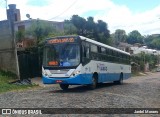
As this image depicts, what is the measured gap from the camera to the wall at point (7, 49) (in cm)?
3180

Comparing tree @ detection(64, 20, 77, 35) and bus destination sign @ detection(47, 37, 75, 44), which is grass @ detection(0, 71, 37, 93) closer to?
bus destination sign @ detection(47, 37, 75, 44)

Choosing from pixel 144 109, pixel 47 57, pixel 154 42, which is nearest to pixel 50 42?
pixel 47 57

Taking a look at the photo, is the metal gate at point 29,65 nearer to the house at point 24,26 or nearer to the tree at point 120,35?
the house at point 24,26

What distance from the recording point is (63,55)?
19.9m

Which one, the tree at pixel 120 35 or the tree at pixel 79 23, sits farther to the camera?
the tree at pixel 120 35

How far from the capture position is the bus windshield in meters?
19.8

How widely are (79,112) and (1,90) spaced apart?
13.1 metres

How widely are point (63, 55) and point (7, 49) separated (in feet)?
45.4

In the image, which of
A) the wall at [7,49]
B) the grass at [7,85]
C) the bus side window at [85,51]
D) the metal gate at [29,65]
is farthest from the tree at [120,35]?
the bus side window at [85,51]

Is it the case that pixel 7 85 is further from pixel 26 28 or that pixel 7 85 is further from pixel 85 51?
pixel 26 28

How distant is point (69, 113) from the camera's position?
1184 centimetres

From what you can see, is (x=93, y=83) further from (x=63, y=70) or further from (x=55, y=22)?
(x=55, y=22)

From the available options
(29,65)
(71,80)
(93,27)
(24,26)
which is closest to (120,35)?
(93,27)

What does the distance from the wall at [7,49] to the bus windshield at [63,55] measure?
1165 centimetres
